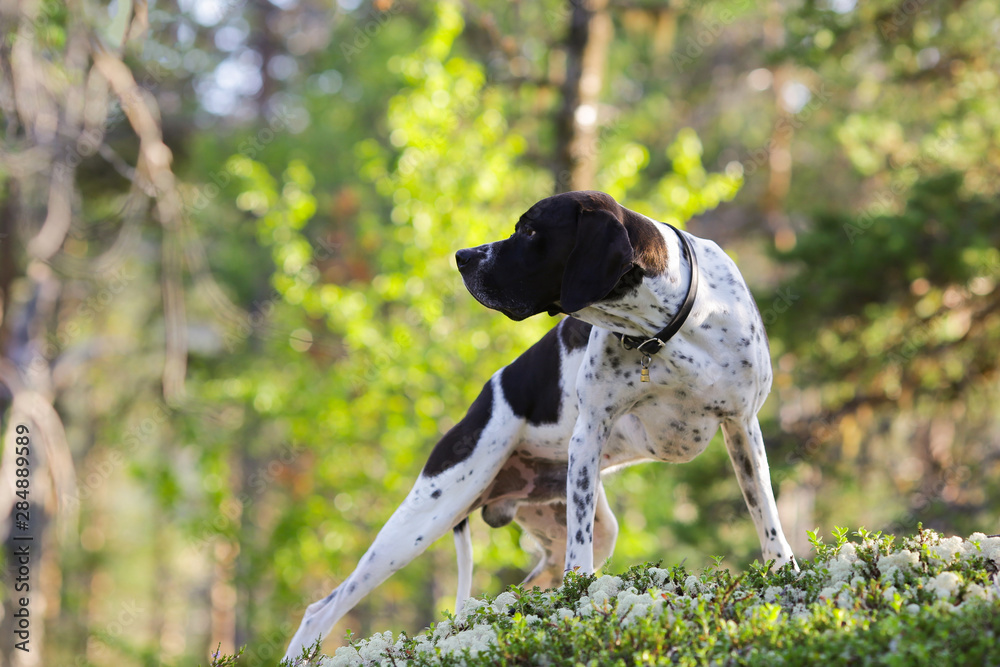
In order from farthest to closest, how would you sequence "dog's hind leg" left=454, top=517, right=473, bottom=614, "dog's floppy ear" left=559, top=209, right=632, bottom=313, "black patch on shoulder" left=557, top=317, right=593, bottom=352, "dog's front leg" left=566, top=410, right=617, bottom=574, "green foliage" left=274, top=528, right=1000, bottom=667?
"dog's hind leg" left=454, top=517, right=473, bottom=614 < "black patch on shoulder" left=557, top=317, right=593, bottom=352 < "dog's front leg" left=566, top=410, right=617, bottom=574 < "dog's floppy ear" left=559, top=209, right=632, bottom=313 < "green foliage" left=274, top=528, right=1000, bottom=667

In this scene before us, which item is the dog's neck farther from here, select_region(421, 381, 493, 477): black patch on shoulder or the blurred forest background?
the blurred forest background

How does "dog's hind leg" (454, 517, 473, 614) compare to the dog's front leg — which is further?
"dog's hind leg" (454, 517, 473, 614)

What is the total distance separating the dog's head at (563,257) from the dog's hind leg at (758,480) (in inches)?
30.2

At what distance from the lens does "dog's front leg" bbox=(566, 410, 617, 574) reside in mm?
3498

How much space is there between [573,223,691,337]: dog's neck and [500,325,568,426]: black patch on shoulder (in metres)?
0.59

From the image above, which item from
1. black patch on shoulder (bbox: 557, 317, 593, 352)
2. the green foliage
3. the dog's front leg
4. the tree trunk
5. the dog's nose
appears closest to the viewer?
the green foliage

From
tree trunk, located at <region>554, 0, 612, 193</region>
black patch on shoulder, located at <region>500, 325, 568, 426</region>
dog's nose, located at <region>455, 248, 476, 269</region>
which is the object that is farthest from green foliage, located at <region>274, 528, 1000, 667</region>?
tree trunk, located at <region>554, 0, 612, 193</region>

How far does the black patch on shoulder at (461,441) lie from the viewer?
3.97 m

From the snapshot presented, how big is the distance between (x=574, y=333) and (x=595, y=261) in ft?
2.41

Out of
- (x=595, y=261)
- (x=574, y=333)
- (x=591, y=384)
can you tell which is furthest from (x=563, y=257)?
(x=574, y=333)

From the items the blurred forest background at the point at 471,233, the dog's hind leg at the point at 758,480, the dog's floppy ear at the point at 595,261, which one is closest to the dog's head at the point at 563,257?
the dog's floppy ear at the point at 595,261

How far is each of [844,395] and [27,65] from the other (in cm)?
913

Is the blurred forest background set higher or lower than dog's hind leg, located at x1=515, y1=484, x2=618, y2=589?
lower

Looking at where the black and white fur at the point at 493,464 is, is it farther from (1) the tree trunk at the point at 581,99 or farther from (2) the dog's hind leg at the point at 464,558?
(1) the tree trunk at the point at 581,99
